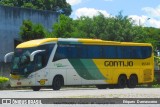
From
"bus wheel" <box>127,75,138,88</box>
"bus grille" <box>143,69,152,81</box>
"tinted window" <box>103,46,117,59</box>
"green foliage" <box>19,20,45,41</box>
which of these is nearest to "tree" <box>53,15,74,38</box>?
"green foliage" <box>19,20,45,41</box>

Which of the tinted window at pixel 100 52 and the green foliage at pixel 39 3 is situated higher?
the green foliage at pixel 39 3

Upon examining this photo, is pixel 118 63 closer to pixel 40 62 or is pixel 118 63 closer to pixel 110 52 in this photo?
pixel 110 52

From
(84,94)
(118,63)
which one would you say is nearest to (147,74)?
(118,63)

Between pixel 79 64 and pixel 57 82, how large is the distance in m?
2.15

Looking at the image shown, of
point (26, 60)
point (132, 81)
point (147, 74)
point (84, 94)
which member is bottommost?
point (132, 81)

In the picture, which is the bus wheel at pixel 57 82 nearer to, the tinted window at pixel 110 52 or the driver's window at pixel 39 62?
the driver's window at pixel 39 62

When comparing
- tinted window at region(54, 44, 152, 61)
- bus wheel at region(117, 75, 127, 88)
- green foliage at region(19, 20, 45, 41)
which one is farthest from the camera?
green foliage at region(19, 20, 45, 41)

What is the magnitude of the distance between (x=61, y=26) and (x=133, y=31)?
7072 millimetres

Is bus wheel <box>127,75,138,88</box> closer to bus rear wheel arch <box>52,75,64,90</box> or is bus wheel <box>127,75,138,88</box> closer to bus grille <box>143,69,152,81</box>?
bus grille <box>143,69,152,81</box>

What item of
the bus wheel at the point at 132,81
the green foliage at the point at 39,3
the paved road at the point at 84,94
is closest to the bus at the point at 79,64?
the bus wheel at the point at 132,81

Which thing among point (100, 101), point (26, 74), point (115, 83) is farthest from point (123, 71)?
point (100, 101)

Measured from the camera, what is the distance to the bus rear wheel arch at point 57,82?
3216 cm

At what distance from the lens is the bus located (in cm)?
3142

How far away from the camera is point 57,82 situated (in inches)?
1273
